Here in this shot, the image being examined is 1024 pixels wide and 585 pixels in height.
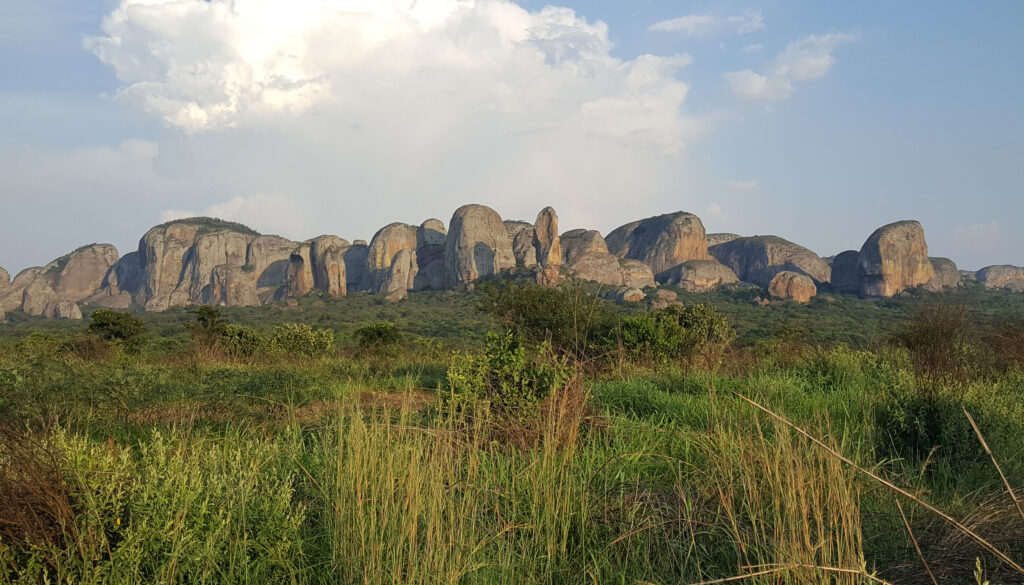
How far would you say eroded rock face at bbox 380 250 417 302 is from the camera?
117369 mm

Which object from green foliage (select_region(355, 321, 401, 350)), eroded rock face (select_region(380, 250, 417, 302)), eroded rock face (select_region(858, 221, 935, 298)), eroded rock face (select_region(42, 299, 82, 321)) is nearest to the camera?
green foliage (select_region(355, 321, 401, 350))

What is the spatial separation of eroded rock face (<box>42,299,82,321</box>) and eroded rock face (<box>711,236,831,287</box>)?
141 metres

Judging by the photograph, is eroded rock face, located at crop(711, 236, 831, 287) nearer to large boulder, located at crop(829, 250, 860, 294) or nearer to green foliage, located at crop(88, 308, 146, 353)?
large boulder, located at crop(829, 250, 860, 294)

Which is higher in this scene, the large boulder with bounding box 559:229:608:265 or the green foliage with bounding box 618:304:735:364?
the large boulder with bounding box 559:229:608:265

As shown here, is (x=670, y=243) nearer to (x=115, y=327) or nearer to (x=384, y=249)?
(x=384, y=249)

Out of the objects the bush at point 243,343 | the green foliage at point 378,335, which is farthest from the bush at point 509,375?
the green foliage at point 378,335

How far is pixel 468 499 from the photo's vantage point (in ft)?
9.93

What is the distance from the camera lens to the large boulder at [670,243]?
13225 cm

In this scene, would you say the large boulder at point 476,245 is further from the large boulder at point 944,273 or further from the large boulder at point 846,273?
the large boulder at point 944,273

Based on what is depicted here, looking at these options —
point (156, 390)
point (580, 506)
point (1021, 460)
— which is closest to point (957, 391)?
point (1021, 460)

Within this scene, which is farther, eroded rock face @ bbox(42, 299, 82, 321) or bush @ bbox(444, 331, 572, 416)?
eroded rock face @ bbox(42, 299, 82, 321)

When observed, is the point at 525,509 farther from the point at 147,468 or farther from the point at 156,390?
the point at 156,390

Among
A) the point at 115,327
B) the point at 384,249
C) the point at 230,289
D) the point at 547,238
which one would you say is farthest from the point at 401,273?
the point at 115,327

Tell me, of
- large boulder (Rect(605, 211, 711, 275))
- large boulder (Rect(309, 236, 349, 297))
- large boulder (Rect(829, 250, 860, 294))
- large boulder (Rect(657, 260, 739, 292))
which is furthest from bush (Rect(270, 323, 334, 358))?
large boulder (Rect(605, 211, 711, 275))
